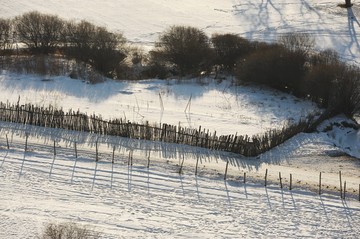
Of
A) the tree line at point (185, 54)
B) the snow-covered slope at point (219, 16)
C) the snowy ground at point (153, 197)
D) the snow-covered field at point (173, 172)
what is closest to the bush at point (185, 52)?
the tree line at point (185, 54)

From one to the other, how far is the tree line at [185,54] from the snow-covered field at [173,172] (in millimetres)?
1063

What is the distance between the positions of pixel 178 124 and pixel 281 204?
7024 millimetres

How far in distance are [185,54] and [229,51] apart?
8.79 feet

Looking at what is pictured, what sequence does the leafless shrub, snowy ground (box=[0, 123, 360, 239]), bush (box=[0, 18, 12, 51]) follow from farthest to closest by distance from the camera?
bush (box=[0, 18, 12, 51]), the leafless shrub, snowy ground (box=[0, 123, 360, 239])

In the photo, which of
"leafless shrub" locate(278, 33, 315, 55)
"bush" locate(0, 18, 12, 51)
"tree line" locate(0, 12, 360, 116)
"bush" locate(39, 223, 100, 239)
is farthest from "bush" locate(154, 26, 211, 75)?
"bush" locate(39, 223, 100, 239)

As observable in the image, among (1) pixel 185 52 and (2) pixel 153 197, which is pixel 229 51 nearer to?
(1) pixel 185 52

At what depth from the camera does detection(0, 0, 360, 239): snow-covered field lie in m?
17.3

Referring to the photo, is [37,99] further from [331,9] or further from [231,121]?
[331,9]

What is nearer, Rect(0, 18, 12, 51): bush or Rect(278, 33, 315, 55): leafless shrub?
Rect(278, 33, 315, 55): leafless shrub

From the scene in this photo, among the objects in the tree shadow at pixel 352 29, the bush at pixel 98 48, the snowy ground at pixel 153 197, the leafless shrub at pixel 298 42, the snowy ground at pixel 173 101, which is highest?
the tree shadow at pixel 352 29

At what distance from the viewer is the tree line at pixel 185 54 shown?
95.5 ft

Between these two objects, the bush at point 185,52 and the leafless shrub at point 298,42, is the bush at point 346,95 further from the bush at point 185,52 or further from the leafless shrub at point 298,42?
the bush at point 185,52

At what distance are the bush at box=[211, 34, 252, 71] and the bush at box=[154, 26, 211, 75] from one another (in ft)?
1.97

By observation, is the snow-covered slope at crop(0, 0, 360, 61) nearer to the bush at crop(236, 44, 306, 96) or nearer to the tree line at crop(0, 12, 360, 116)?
the tree line at crop(0, 12, 360, 116)
